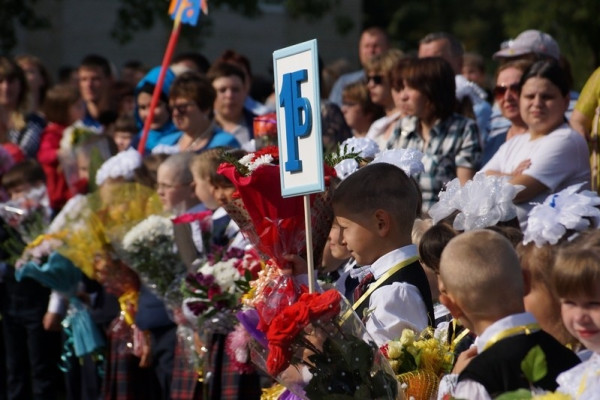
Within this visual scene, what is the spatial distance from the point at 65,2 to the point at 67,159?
2083 cm

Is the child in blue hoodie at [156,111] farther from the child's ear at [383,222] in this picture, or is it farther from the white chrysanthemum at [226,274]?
the child's ear at [383,222]

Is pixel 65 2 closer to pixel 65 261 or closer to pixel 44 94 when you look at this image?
pixel 44 94

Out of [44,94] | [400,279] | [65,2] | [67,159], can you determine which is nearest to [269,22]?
[65,2]

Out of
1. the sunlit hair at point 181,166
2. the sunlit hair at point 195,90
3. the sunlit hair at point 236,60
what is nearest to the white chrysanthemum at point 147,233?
the sunlit hair at point 181,166

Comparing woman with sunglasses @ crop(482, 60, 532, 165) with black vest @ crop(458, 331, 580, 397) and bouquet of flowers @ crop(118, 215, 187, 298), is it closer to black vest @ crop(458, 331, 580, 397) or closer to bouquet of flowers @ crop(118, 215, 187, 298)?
bouquet of flowers @ crop(118, 215, 187, 298)

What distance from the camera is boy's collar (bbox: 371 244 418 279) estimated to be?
15.9ft

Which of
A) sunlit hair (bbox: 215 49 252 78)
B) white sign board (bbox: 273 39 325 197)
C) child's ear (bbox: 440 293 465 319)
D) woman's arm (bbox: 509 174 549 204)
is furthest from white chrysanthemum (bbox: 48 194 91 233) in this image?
child's ear (bbox: 440 293 465 319)

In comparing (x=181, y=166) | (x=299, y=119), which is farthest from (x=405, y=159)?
(x=181, y=166)

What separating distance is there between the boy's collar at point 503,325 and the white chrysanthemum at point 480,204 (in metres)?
1.16

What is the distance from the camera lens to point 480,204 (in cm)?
480

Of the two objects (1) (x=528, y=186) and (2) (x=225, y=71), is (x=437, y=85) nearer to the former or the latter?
(1) (x=528, y=186)

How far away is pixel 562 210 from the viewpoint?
14.0ft

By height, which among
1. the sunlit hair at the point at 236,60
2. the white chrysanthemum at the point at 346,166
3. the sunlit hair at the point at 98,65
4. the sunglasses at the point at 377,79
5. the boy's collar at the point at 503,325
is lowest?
the boy's collar at the point at 503,325

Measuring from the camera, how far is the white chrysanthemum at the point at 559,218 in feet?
13.4
